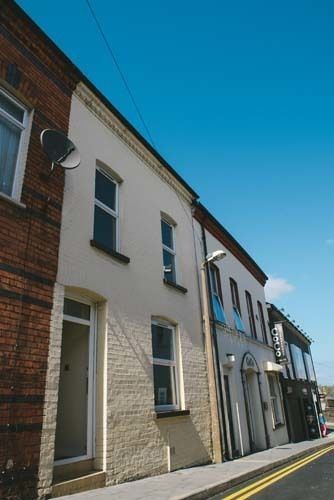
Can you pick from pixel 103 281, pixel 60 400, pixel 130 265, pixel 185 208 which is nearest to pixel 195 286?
pixel 185 208

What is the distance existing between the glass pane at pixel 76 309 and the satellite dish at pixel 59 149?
7.85ft

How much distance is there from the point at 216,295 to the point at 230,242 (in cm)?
347

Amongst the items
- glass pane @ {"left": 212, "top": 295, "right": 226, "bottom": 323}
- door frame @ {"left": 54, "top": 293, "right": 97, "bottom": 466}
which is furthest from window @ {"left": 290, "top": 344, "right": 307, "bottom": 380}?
door frame @ {"left": 54, "top": 293, "right": 97, "bottom": 466}

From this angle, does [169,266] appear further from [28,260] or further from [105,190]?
[28,260]

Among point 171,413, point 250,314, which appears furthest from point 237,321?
point 171,413

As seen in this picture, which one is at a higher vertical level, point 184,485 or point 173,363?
point 173,363

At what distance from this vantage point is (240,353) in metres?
13.1

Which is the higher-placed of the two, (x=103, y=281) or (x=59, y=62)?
(x=59, y=62)

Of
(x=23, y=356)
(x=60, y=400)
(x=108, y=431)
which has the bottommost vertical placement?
(x=108, y=431)

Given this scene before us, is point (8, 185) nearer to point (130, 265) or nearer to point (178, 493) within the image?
point (130, 265)

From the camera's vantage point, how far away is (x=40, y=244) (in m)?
5.66

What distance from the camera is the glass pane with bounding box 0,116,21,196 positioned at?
223 inches

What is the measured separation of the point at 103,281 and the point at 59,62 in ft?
15.2

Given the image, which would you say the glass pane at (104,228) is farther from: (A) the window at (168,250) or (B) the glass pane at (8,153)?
(A) the window at (168,250)
